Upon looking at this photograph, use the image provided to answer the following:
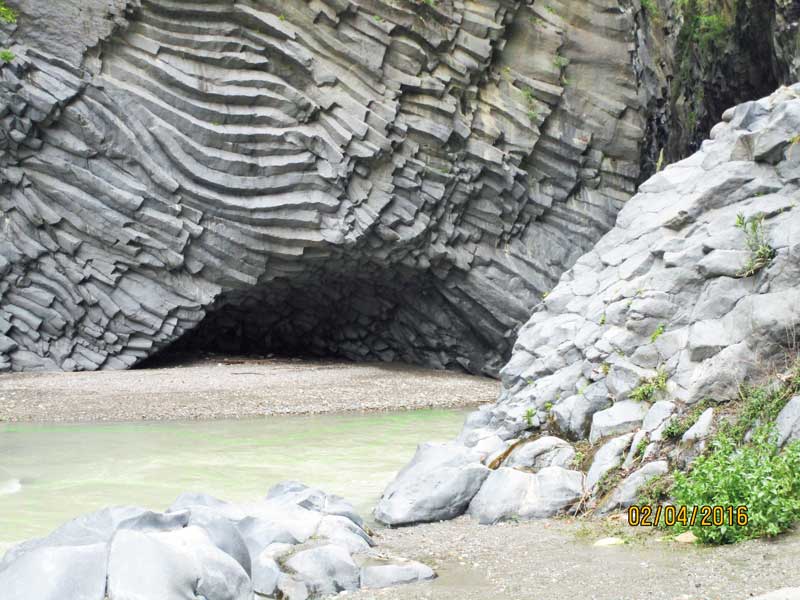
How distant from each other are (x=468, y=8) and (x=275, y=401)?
11774mm

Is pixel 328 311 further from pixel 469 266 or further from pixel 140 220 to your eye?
pixel 140 220

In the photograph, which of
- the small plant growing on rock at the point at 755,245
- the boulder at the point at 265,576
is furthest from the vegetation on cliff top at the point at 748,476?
the boulder at the point at 265,576

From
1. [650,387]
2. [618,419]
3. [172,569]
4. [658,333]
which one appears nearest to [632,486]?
[618,419]

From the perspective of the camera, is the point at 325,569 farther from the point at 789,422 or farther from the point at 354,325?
the point at 354,325

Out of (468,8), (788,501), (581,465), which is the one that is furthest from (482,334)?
(788,501)

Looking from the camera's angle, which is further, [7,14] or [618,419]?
[7,14]

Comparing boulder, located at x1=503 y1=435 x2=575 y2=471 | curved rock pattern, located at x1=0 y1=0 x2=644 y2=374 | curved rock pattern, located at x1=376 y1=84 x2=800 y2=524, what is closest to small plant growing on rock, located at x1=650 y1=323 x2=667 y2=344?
curved rock pattern, located at x1=376 y1=84 x2=800 y2=524

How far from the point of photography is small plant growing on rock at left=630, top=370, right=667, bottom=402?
7.70 meters

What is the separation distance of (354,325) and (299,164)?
6.34 meters

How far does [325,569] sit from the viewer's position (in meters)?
5.71

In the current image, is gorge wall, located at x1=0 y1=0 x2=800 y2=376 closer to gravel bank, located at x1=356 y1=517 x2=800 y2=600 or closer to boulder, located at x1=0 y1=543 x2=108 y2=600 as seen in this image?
gravel bank, located at x1=356 y1=517 x2=800 y2=600

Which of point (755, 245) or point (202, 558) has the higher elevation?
point (755, 245)

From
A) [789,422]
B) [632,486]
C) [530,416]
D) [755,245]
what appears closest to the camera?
[789,422]

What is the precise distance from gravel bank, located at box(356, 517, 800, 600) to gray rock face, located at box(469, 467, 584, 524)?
1.37ft
